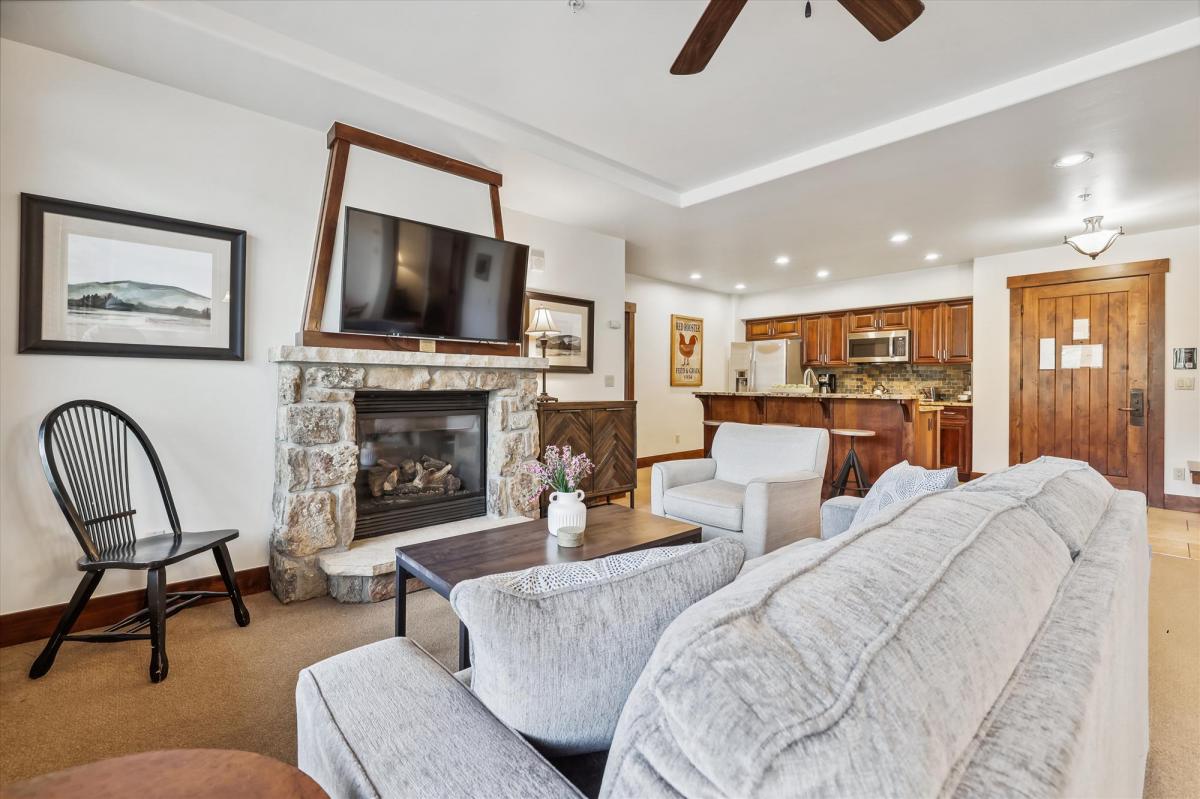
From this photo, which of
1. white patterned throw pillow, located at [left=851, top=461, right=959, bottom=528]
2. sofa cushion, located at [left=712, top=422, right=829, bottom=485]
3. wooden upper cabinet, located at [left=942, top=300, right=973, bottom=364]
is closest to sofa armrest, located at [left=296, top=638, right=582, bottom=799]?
white patterned throw pillow, located at [left=851, top=461, right=959, bottom=528]

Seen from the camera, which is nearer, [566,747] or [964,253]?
[566,747]

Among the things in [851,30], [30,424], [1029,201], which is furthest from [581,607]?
[1029,201]

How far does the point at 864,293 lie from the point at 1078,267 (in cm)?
212

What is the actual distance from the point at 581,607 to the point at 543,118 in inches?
116

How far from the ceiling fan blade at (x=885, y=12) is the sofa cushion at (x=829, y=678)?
1780 millimetres

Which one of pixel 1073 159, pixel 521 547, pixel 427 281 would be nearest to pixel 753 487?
pixel 521 547

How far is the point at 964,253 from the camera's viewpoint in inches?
219

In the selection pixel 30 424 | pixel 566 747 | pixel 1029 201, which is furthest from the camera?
pixel 1029 201

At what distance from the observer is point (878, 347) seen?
669 centimetres

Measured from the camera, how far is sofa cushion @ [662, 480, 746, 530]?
301 centimetres

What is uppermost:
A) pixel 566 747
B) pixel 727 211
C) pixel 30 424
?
pixel 727 211

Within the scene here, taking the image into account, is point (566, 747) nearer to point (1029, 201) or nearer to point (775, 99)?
point (775, 99)

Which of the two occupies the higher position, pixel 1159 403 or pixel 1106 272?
pixel 1106 272

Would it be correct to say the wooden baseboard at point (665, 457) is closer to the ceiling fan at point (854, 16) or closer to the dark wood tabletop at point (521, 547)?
the dark wood tabletop at point (521, 547)
